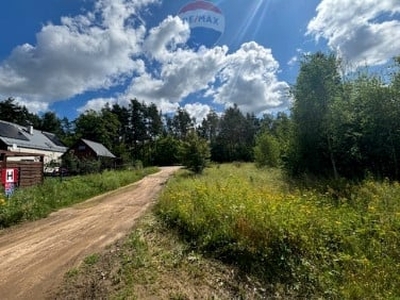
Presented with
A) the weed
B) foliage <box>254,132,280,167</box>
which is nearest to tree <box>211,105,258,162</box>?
foliage <box>254,132,280,167</box>

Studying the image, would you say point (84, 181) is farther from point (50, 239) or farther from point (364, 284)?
point (364, 284)

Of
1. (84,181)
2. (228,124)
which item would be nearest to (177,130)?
(228,124)

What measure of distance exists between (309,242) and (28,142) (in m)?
40.5

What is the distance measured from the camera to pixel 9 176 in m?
12.7

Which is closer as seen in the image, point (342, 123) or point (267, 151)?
point (342, 123)

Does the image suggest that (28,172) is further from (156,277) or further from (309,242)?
(309,242)

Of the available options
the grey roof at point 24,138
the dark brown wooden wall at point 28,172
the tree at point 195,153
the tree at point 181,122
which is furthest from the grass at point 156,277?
the tree at point 181,122

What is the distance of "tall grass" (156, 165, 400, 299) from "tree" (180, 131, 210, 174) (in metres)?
22.4

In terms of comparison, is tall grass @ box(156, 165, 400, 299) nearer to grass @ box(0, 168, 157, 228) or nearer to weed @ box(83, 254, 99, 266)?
weed @ box(83, 254, 99, 266)

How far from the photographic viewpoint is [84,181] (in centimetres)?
1908

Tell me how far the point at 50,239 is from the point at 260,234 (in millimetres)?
5323

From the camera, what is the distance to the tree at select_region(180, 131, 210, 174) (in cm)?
2997

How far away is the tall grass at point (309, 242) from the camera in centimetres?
464

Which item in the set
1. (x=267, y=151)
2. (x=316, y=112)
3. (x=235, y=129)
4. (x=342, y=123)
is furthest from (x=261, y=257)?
(x=235, y=129)
